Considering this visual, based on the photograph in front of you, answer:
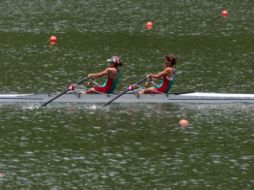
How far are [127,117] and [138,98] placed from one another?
2.82 m

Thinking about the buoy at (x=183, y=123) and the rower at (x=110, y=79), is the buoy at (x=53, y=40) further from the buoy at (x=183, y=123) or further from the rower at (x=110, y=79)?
the buoy at (x=183, y=123)

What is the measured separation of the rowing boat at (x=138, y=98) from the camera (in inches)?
1524

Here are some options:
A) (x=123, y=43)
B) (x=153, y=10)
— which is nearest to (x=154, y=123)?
(x=123, y=43)

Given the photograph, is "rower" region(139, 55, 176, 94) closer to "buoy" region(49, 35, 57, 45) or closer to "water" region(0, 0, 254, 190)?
"water" region(0, 0, 254, 190)

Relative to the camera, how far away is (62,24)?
6525cm

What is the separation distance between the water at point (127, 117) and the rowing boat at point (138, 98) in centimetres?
42

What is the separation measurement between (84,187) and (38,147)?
5048mm

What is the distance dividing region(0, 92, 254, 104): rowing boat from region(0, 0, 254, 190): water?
16.7 inches

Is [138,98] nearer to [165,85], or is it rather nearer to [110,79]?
[165,85]

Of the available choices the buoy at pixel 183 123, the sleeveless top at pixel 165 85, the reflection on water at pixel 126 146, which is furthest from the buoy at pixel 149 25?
the buoy at pixel 183 123

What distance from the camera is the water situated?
28.6 m

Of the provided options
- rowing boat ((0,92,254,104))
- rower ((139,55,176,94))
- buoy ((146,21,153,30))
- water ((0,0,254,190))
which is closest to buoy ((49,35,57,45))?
water ((0,0,254,190))

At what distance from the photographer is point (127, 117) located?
36.3 metres

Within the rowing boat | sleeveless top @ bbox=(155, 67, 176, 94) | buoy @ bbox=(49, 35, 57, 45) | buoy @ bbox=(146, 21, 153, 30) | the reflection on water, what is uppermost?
buoy @ bbox=(146, 21, 153, 30)
